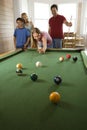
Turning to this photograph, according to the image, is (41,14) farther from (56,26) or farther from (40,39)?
(40,39)

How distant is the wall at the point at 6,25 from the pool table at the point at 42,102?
3.12 meters

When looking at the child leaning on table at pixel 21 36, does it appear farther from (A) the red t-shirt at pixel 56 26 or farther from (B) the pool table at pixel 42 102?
(B) the pool table at pixel 42 102

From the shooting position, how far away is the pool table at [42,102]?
841mm

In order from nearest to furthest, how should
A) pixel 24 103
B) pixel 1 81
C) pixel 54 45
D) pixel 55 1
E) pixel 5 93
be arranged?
pixel 24 103
pixel 5 93
pixel 1 81
pixel 54 45
pixel 55 1

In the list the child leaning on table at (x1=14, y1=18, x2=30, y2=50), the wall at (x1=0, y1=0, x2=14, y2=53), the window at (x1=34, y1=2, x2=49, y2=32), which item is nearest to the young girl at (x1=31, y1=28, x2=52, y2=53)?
the child leaning on table at (x1=14, y1=18, x2=30, y2=50)

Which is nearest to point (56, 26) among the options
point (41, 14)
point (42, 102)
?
point (42, 102)

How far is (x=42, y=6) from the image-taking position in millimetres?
7094

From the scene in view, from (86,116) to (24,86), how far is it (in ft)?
2.13

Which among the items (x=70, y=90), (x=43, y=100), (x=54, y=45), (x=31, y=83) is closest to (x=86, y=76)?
(x=70, y=90)

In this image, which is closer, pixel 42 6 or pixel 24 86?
pixel 24 86

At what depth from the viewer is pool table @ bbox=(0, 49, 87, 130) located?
841 millimetres

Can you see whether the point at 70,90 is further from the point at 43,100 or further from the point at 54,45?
the point at 54,45

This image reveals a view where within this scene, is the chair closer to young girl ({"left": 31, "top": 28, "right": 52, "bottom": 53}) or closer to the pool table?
young girl ({"left": 31, "top": 28, "right": 52, "bottom": 53})

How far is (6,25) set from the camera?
195 inches
